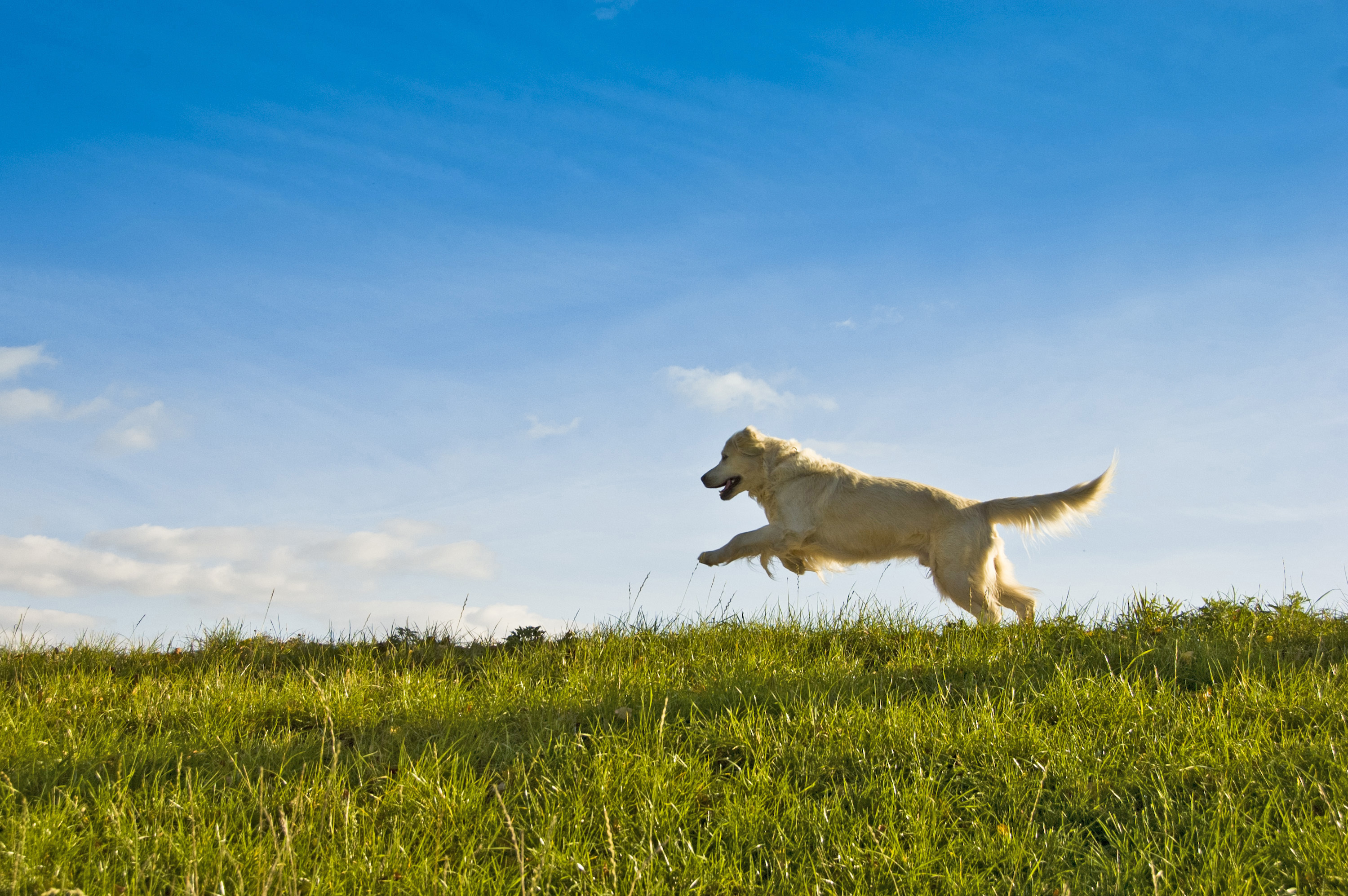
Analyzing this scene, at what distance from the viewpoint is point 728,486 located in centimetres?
1116

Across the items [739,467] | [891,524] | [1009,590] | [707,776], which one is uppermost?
[739,467]

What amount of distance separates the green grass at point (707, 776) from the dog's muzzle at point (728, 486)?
4633 millimetres

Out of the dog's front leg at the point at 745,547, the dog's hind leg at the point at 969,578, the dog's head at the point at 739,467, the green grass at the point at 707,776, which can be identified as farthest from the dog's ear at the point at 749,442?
the green grass at the point at 707,776

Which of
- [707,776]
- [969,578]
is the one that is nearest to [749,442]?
[969,578]

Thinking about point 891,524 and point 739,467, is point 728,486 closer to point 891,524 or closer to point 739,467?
point 739,467

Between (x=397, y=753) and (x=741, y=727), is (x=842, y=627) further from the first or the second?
(x=397, y=753)

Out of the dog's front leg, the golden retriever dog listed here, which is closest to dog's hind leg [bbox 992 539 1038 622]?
the golden retriever dog

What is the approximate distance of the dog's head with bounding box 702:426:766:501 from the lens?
10.9 m

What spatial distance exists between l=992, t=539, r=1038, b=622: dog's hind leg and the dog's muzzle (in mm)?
3168

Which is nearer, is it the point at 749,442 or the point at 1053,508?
the point at 1053,508

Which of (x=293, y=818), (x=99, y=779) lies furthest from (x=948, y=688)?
(x=99, y=779)

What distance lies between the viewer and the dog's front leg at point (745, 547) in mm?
9867

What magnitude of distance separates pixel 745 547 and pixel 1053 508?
3309 mm

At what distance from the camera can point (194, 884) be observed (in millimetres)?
3072
